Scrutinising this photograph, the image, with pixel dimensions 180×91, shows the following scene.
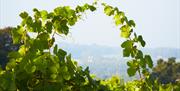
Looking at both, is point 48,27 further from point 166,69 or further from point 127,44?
point 166,69

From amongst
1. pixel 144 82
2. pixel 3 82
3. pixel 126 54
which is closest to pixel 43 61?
pixel 3 82

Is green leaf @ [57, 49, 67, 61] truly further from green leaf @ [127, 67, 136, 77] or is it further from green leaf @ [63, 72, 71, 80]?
green leaf @ [127, 67, 136, 77]

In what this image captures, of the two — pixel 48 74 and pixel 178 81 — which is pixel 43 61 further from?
pixel 178 81

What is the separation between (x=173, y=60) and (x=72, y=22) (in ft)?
231

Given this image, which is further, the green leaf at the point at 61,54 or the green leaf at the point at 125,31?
the green leaf at the point at 125,31

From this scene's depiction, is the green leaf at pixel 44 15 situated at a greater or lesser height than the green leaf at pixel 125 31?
lesser

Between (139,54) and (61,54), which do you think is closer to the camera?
(61,54)

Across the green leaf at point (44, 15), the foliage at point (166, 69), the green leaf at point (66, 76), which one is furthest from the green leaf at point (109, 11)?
the foliage at point (166, 69)

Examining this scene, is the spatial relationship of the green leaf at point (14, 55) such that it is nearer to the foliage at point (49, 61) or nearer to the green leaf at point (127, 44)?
the foliage at point (49, 61)

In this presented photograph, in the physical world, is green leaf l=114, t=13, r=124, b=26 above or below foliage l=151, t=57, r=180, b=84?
below

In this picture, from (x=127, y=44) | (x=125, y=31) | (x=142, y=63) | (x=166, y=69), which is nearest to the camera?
(x=142, y=63)

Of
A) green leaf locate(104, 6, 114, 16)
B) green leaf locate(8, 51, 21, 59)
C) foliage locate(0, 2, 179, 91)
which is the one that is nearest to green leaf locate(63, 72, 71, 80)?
foliage locate(0, 2, 179, 91)

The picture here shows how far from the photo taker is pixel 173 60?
7138 centimetres

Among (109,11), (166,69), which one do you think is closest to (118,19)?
(109,11)
